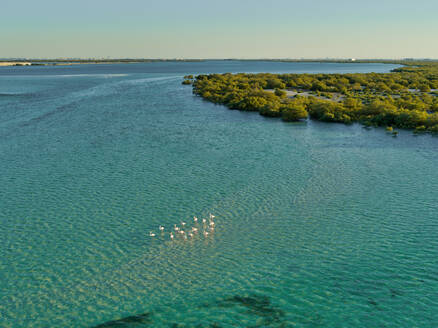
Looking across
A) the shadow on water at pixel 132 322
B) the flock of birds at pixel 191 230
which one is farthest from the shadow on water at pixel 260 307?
the flock of birds at pixel 191 230

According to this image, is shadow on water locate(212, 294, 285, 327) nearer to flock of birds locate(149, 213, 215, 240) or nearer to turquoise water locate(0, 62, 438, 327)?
turquoise water locate(0, 62, 438, 327)

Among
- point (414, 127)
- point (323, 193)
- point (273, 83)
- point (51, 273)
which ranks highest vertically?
point (273, 83)

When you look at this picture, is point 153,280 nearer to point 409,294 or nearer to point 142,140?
point 409,294

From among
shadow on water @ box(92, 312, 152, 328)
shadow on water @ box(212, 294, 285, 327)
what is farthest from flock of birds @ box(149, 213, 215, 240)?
shadow on water @ box(92, 312, 152, 328)

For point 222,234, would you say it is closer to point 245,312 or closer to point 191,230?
point 191,230

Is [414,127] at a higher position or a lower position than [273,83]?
lower

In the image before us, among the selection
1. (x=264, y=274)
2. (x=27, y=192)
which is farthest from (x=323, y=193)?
(x=27, y=192)

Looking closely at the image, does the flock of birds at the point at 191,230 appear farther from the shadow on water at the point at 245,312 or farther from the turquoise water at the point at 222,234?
the shadow on water at the point at 245,312

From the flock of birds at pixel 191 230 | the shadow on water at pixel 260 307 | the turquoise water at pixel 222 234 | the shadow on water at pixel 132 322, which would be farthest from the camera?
the flock of birds at pixel 191 230
